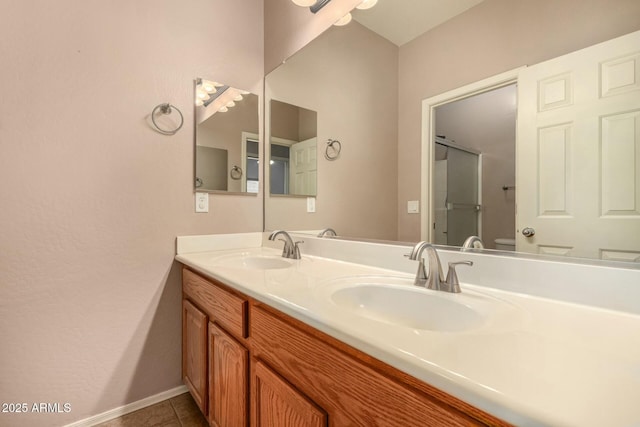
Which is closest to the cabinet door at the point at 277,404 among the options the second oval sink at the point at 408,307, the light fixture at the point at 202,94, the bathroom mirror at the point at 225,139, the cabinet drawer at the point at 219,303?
the cabinet drawer at the point at 219,303

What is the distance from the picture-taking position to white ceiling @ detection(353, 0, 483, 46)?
1003 mm

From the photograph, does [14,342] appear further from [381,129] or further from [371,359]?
[381,129]

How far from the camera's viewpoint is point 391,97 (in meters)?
1.20

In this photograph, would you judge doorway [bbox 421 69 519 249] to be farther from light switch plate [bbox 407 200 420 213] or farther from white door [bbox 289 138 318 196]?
white door [bbox 289 138 318 196]

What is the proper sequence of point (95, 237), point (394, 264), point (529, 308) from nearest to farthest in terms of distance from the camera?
point (529, 308) < point (394, 264) < point (95, 237)

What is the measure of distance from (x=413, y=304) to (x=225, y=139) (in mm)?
1454

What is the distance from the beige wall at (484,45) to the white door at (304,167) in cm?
58

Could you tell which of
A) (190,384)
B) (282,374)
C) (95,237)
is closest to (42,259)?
(95,237)

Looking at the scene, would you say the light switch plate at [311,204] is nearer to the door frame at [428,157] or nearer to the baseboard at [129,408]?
the door frame at [428,157]

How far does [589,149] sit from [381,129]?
704 mm

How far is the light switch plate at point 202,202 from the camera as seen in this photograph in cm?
166

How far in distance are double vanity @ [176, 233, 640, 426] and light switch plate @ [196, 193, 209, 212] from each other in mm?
490

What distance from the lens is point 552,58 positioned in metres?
0.79

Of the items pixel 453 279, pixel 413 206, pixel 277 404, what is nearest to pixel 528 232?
pixel 453 279
